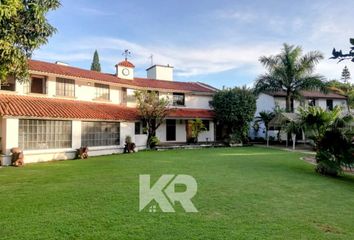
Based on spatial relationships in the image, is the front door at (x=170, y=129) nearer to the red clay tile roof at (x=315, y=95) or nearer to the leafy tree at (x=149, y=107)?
the leafy tree at (x=149, y=107)

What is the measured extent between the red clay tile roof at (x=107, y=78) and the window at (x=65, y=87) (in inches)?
27.1

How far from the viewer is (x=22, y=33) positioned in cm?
1098

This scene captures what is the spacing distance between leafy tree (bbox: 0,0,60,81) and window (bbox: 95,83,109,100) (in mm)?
14006

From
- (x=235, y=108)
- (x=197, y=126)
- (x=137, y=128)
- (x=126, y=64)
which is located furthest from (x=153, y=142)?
(x=235, y=108)

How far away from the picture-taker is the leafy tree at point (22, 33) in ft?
33.5

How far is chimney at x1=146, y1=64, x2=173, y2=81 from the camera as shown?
3672 centimetres

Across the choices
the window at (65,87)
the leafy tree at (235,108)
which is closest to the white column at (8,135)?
the window at (65,87)

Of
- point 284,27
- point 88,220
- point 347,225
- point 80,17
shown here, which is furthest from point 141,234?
point 284,27

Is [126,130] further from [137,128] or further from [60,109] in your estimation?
[60,109]

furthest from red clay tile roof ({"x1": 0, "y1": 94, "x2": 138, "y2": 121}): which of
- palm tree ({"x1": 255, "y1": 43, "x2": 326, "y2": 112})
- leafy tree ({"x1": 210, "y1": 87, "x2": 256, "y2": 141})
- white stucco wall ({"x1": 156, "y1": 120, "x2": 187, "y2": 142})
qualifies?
palm tree ({"x1": 255, "y1": 43, "x2": 326, "y2": 112})

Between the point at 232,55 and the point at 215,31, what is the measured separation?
5233mm

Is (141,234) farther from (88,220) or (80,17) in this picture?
(80,17)

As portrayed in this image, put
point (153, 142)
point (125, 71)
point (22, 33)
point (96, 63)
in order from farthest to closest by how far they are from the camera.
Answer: point (96, 63)
point (125, 71)
point (153, 142)
point (22, 33)

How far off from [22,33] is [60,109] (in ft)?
33.6
